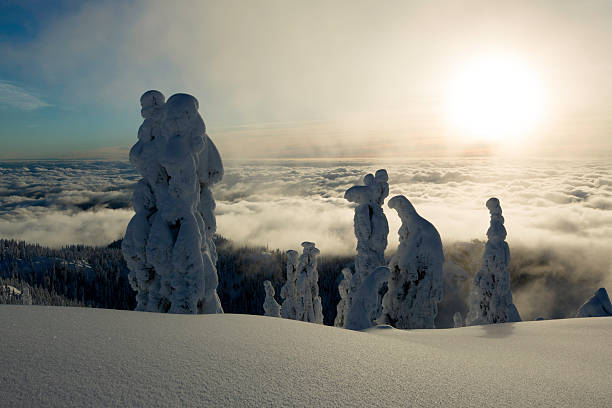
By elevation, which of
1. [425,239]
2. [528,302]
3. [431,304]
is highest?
[425,239]

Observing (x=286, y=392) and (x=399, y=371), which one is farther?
(x=399, y=371)

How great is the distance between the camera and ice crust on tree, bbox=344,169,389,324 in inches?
598

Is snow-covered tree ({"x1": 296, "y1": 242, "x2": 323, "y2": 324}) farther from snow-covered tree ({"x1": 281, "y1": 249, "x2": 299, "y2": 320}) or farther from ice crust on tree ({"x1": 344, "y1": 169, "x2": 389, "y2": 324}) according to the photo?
ice crust on tree ({"x1": 344, "y1": 169, "x2": 389, "y2": 324})

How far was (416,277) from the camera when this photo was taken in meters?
12.2

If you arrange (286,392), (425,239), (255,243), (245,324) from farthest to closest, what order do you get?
(255,243) < (425,239) < (245,324) < (286,392)

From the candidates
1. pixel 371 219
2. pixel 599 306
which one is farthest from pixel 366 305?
pixel 599 306

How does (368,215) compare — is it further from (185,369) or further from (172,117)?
(185,369)

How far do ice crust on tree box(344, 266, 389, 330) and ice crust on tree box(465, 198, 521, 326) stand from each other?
9708mm

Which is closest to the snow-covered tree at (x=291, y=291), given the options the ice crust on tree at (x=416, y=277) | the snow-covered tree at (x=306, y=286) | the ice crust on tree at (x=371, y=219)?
the snow-covered tree at (x=306, y=286)

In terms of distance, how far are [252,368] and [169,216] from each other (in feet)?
26.3

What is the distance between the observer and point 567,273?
10369cm

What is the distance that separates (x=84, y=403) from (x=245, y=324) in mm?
2868

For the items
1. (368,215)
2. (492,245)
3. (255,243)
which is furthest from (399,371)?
(255,243)

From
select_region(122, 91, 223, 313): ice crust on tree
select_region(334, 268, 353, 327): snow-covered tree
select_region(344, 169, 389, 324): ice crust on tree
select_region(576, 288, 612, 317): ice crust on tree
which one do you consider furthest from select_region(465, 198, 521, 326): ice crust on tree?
select_region(122, 91, 223, 313): ice crust on tree
